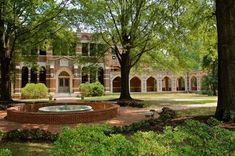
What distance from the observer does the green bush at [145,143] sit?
326 cm

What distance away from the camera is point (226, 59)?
408 inches

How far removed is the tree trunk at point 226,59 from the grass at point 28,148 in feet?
20.4

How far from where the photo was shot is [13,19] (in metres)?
20.4

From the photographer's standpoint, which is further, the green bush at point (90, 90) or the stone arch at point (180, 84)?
the stone arch at point (180, 84)

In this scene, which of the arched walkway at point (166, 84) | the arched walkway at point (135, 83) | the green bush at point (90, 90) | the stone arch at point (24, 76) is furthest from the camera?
the arched walkway at point (166, 84)

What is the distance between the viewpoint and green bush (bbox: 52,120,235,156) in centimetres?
326

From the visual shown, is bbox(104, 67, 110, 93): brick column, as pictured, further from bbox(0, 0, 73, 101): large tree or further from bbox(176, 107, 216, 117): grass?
bbox(176, 107, 216, 117): grass

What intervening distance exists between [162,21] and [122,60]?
579 cm

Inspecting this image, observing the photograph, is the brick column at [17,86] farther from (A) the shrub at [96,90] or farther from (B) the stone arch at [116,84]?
(B) the stone arch at [116,84]

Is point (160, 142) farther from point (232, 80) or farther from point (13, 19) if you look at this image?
point (13, 19)

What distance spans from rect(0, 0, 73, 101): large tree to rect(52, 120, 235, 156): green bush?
17.8 m

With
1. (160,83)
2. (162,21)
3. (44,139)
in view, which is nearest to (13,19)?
(162,21)

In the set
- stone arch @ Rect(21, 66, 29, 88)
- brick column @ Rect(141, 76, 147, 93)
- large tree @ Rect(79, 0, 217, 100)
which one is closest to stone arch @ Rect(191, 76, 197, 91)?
brick column @ Rect(141, 76, 147, 93)

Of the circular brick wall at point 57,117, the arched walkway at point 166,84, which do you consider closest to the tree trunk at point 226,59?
the circular brick wall at point 57,117
